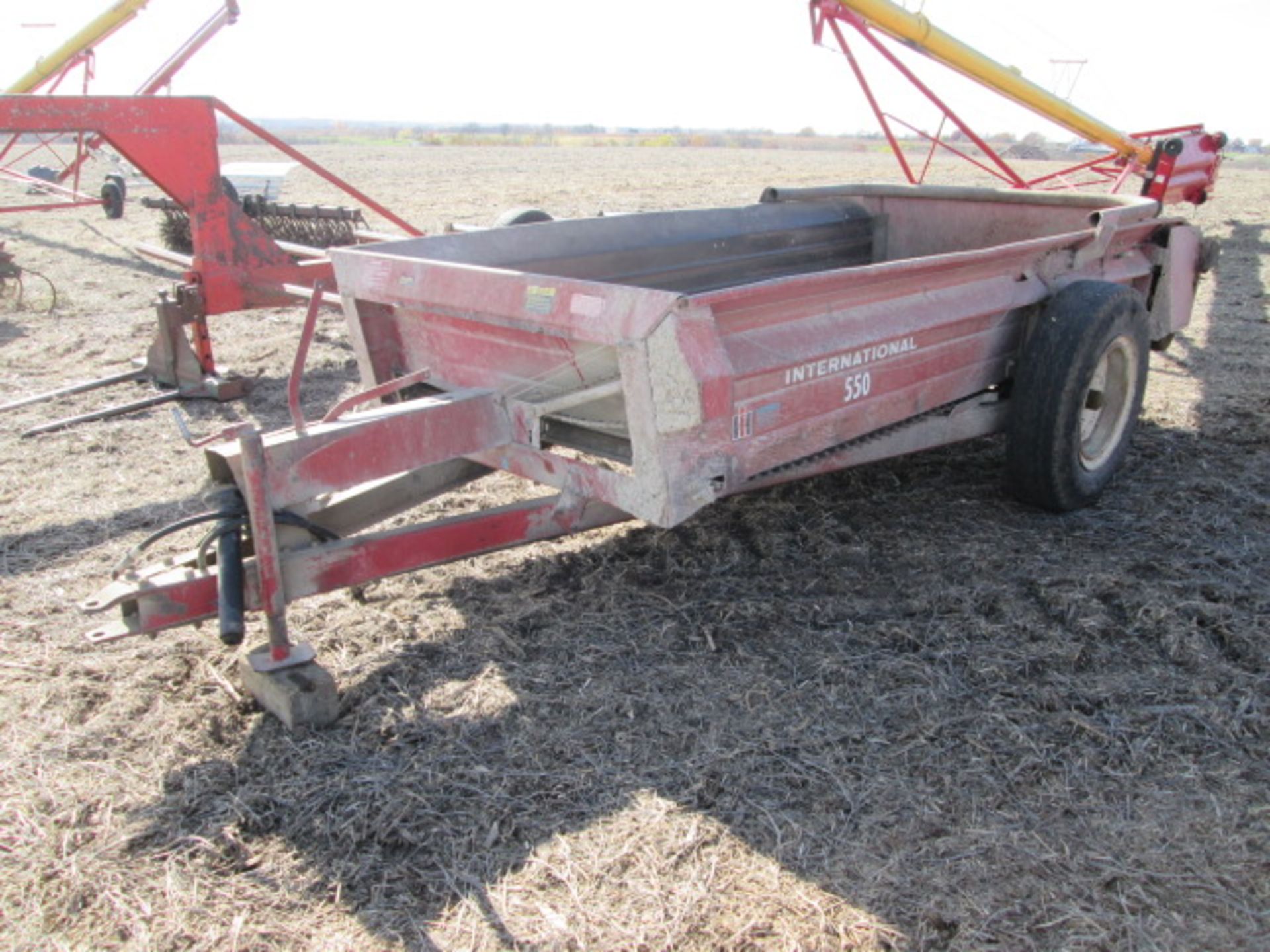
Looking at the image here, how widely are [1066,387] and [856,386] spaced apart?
1086mm

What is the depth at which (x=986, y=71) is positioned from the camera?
29.0ft

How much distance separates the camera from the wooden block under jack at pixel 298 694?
9.36 feet

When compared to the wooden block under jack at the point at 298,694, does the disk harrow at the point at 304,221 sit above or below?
above

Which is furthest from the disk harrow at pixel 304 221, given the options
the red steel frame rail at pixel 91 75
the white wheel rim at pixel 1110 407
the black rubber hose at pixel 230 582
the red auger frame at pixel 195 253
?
the black rubber hose at pixel 230 582

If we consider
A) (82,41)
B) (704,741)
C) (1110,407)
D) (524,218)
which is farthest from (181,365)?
(82,41)

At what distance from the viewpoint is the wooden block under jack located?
285cm

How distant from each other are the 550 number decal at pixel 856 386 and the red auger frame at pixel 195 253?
3.14 metres

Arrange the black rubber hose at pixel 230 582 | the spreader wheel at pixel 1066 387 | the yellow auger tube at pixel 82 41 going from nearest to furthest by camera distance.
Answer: the black rubber hose at pixel 230 582 < the spreader wheel at pixel 1066 387 < the yellow auger tube at pixel 82 41

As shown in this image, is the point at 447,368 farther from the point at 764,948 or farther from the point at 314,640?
the point at 764,948

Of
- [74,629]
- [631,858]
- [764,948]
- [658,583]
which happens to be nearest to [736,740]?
[631,858]

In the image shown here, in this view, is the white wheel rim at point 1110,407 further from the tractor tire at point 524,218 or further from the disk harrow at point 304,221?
the disk harrow at point 304,221

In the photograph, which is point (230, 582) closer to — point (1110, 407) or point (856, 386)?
point (856, 386)

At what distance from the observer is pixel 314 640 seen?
3.38 m

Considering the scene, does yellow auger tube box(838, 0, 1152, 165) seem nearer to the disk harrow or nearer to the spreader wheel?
the disk harrow
